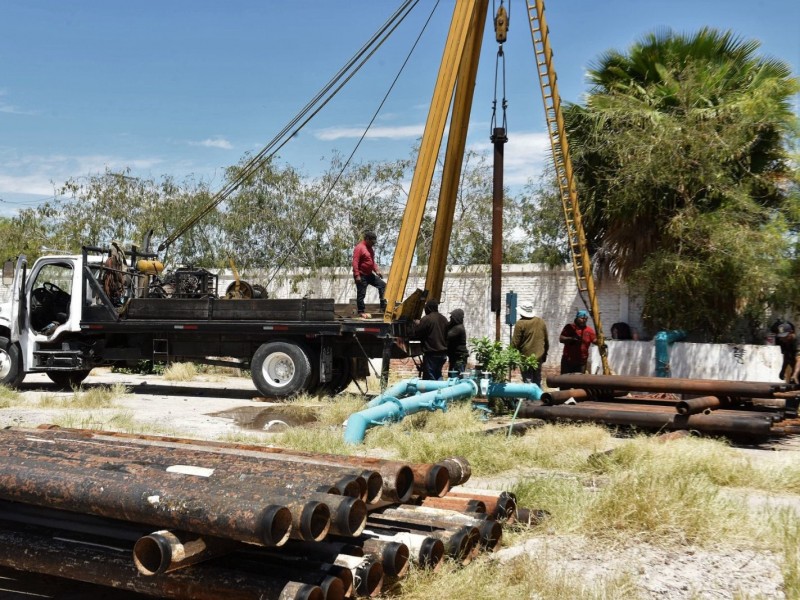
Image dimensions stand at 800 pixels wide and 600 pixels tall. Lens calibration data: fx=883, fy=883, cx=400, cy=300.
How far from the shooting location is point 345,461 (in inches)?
205

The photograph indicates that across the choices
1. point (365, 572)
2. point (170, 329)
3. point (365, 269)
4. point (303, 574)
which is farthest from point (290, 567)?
point (170, 329)

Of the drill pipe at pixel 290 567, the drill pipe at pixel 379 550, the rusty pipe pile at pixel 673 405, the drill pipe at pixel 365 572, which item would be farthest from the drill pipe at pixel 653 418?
the drill pipe at pixel 290 567

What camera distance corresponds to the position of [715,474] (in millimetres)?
7840

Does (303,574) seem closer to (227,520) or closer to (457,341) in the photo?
(227,520)

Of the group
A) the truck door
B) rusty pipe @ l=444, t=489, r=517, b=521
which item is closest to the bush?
rusty pipe @ l=444, t=489, r=517, b=521

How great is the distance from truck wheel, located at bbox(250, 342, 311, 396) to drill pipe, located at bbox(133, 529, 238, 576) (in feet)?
35.6

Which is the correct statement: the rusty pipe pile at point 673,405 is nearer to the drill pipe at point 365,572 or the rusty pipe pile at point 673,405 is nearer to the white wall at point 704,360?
the white wall at point 704,360

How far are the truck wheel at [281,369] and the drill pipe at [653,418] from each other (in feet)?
15.2

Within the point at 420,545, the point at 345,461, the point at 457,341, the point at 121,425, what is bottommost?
the point at 121,425

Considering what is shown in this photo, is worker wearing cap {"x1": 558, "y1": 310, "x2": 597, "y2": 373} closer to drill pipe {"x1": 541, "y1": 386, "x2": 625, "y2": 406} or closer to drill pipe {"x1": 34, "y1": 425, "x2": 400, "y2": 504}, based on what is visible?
drill pipe {"x1": 541, "y1": 386, "x2": 625, "y2": 406}

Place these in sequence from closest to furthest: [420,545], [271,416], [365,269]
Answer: [420,545] < [271,416] < [365,269]

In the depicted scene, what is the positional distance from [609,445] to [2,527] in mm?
6830

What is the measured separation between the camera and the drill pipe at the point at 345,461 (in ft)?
15.0

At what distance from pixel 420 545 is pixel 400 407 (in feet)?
18.4
